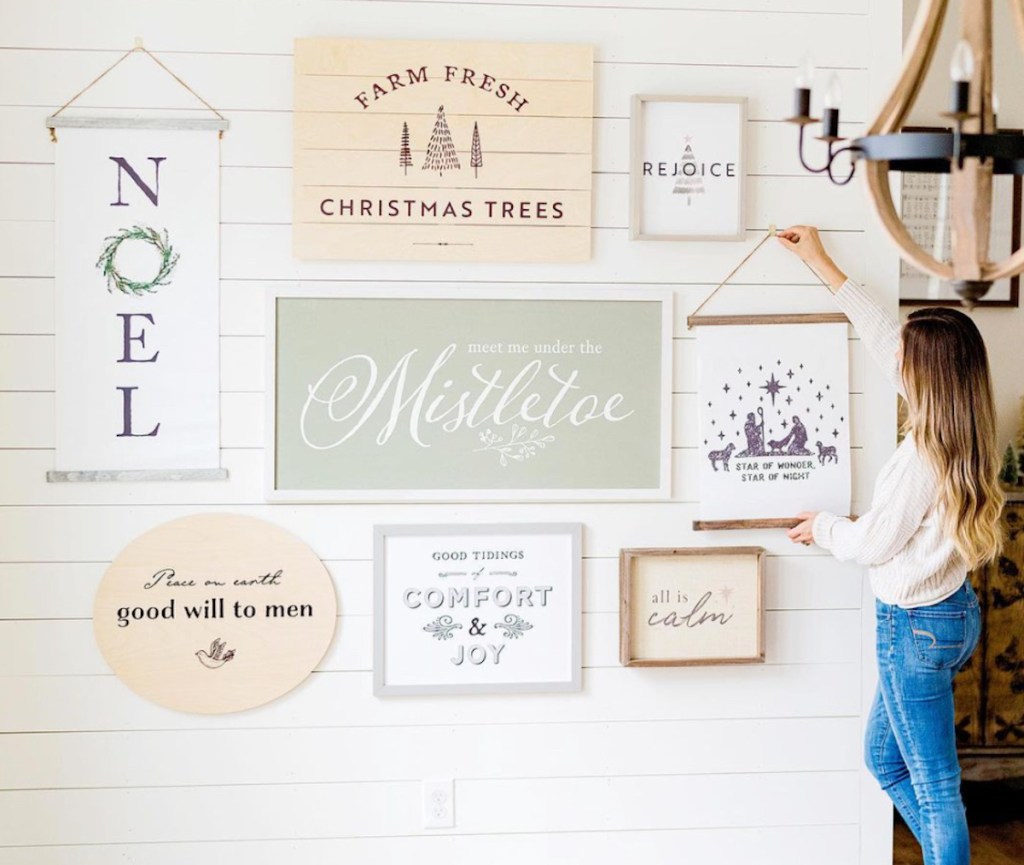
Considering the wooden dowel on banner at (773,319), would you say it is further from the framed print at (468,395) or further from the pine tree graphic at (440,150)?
the pine tree graphic at (440,150)

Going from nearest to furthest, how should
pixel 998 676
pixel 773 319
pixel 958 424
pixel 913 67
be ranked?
pixel 913 67 < pixel 958 424 < pixel 773 319 < pixel 998 676

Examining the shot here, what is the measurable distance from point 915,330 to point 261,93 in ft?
4.54

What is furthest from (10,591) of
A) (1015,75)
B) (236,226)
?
(1015,75)

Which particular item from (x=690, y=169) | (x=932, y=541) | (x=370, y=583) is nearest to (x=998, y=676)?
(x=932, y=541)

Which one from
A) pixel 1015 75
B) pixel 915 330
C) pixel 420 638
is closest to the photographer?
pixel 915 330

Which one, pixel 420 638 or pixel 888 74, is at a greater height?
pixel 888 74

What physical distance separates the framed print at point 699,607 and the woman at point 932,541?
0.20 m

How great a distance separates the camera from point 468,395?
2.24 m

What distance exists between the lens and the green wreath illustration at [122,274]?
2.18 meters

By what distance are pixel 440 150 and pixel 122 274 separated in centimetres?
69

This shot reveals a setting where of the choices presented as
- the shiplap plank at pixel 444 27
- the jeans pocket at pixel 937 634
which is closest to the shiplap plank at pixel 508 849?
the jeans pocket at pixel 937 634

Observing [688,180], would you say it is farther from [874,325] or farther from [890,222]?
[890,222]

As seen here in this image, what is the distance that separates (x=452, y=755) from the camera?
228cm

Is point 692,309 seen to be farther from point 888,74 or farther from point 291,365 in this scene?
point 291,365
